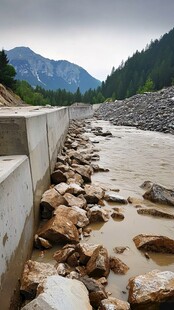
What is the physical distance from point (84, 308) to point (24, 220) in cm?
111

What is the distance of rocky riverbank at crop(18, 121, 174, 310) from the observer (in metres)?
2.20

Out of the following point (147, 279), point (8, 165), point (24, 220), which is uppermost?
point (8, 165)

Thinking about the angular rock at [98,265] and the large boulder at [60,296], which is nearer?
the large boulder at [60,296]

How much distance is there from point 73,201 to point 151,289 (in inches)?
82.9

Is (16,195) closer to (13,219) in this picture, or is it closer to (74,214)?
(13,219)

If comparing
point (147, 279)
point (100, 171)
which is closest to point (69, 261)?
point (147, 279)

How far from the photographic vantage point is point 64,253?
310cm

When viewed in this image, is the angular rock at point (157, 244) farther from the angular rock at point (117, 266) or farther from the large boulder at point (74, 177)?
the large boulder at point (74, 177)

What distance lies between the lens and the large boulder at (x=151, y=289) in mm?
2334

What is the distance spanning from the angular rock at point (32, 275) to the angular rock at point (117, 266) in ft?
2.27

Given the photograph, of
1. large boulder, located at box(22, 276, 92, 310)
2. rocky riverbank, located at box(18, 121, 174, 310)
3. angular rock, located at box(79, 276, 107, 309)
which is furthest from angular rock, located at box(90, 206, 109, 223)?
large boulder, located at box(22, 276, 92, 310)

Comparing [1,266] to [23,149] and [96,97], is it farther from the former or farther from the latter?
[96,97]

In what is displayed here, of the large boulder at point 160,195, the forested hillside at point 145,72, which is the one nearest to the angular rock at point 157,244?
the large boulder at point 160,195

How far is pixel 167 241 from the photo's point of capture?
341 cm
